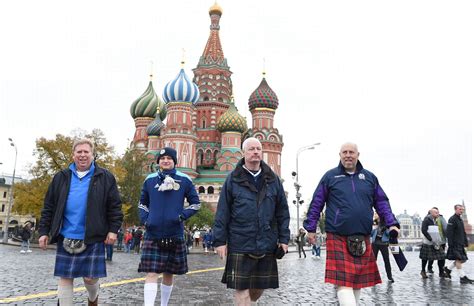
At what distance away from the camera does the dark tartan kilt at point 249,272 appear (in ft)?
15.7

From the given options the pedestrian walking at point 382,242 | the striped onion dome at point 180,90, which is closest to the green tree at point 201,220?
the striped onion dome at point 180,90

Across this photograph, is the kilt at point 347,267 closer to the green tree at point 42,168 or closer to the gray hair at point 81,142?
the gray hair at point 81,142

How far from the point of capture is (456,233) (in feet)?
37.0

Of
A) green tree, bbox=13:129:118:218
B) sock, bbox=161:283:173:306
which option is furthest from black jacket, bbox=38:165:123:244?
green tree, bbox=13:129:118:218

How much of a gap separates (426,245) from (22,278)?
A: 1014 cm

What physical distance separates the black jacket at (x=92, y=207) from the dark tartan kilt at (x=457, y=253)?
9037mm

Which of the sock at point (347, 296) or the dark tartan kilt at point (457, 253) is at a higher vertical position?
the dark tartan kilt at point (457, 253)

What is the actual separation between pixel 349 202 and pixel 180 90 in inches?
1998

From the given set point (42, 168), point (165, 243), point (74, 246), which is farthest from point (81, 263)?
point (42, 168)

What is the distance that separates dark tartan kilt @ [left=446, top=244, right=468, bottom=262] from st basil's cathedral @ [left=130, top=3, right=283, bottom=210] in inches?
1625

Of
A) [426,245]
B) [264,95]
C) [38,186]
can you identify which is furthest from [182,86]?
[426,245]

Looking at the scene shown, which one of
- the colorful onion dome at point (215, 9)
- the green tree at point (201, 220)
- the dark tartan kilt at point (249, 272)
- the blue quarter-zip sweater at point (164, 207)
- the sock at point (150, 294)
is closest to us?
the dark tartan kilt at point (249, 272)

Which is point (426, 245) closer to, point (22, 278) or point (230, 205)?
point (230, 205)

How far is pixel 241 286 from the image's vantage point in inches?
187
